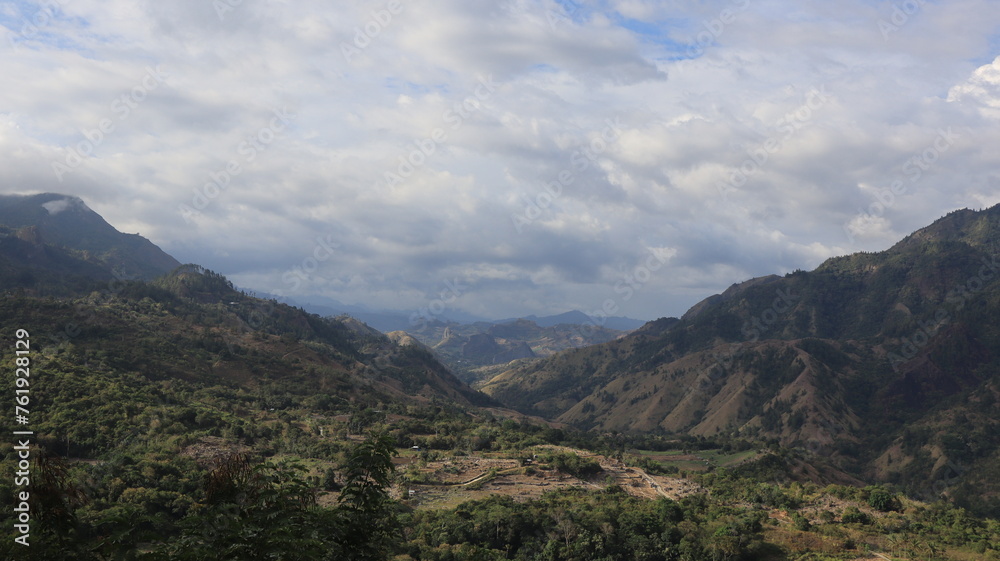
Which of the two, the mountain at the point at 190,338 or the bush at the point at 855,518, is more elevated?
the mountain at the point at 190,338

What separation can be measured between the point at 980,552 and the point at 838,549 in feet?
30.6

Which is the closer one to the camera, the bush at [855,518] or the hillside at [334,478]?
the hillside at [334,478]

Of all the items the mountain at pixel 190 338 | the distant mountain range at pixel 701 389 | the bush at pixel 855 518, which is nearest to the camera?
the bush at pixel 855 518

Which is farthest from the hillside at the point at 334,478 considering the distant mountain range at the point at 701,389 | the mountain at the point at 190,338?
the distant mountain range at the point at 701,389

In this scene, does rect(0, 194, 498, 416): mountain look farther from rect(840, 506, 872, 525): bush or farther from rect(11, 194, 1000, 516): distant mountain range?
rect(840, 506, 872, 525): bush

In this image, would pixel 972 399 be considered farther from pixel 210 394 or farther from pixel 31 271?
pixel 31 271

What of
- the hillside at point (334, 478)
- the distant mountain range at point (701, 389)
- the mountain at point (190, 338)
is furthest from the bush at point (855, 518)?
the mountain at point (190, 338)

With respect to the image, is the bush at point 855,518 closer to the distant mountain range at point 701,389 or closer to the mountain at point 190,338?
the distant mountain range at point 701,389

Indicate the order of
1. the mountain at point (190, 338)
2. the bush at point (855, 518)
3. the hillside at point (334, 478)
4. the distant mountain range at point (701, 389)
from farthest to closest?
the distant mountain range at point (701, 389)
the mountain at point (190, 338)
the bush at point (855, 518)
the hillside at point (334, 478)

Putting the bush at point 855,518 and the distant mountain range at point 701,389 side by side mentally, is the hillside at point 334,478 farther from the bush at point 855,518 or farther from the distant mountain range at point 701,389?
the distant mountain range at point 701,389

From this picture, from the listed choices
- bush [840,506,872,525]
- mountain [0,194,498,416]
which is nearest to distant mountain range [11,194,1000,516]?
mountain [0,194,498,416]

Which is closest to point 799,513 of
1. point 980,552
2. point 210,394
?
point 980,552

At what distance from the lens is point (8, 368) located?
59781mm

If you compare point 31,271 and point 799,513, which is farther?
point 31,271
